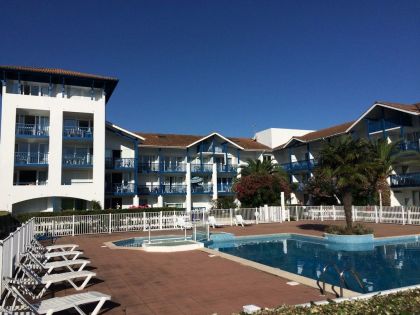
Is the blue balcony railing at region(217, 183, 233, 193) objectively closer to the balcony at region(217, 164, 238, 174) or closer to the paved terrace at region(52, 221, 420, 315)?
the balcony at region(217, 164, 238, 174)

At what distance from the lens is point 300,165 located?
43094mm

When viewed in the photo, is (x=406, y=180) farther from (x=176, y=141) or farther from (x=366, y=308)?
(x=366, y=308)

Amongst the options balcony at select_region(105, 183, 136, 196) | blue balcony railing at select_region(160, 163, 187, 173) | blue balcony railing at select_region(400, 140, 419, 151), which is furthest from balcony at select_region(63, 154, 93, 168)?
blue balcony railing at select_region(400, 140, 419, 151)

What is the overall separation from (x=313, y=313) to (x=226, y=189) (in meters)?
37.2

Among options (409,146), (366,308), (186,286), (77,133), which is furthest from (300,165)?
(366,308)

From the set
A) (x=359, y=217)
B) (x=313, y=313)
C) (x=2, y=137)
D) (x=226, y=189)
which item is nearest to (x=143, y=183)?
(x=226, y=189)

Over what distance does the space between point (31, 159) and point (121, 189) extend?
8494mm

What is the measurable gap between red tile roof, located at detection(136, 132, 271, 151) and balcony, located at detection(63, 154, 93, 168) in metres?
7.51

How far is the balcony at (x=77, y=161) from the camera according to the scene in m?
31.4

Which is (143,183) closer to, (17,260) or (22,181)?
(22,181)

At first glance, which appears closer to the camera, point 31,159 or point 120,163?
point 31,159

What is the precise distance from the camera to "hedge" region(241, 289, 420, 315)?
16.3 ft

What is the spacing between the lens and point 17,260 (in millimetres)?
9586

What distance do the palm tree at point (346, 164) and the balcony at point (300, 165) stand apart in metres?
23.4
